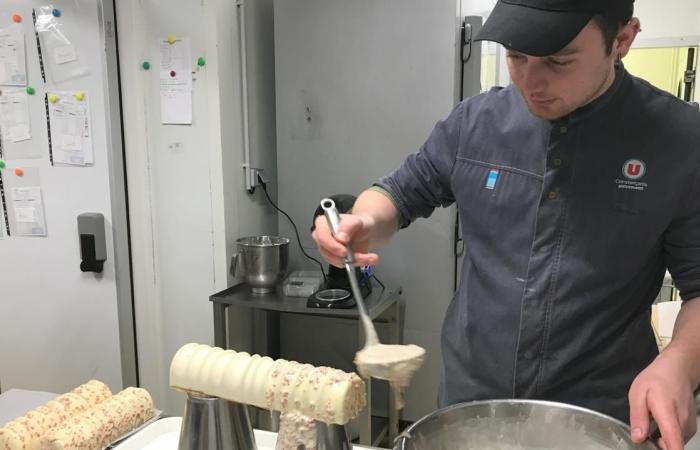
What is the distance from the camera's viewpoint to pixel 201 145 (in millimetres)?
2615

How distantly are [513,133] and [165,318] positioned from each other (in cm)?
207

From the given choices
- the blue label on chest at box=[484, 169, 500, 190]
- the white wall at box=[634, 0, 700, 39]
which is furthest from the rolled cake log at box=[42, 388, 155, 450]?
the white wall at box=[634, 0, 700, 39]

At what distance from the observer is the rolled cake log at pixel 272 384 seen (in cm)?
88

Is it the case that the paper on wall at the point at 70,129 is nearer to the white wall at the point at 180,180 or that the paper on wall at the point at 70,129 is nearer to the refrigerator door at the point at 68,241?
the refrigerator door at the point at 68,241

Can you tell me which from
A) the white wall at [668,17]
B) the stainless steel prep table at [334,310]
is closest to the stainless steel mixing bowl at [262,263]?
the stainless steel prep table at [334,310]

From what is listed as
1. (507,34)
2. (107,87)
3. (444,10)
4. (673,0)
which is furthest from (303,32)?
(673,0)

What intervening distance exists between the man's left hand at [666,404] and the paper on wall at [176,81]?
2.17 meters

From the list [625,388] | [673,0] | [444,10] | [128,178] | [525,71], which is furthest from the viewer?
[673,0]

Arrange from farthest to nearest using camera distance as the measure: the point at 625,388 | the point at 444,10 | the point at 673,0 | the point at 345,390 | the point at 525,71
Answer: the point at 673,0, the point at 444,10, the point at 625,388, the point at 525,71, the point at 345,390

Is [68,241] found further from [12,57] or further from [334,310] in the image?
[334,310]

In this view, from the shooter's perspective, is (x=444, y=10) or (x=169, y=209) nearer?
(x=444, y=10)

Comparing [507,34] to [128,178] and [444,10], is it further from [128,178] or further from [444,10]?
[128,178]

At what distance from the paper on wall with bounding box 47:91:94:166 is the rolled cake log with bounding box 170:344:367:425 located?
1.97m

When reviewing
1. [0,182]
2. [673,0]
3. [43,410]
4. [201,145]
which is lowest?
[43,410]
